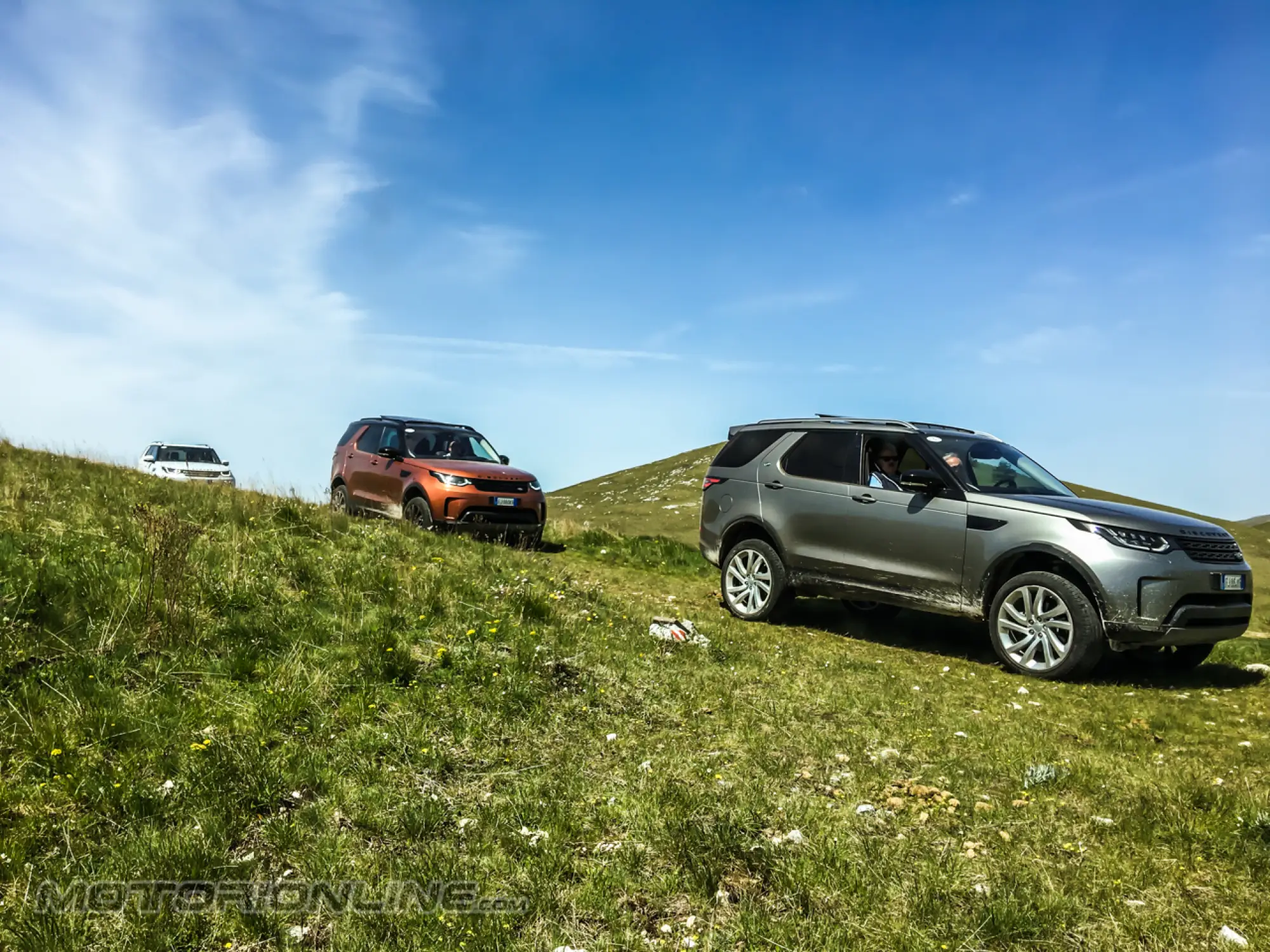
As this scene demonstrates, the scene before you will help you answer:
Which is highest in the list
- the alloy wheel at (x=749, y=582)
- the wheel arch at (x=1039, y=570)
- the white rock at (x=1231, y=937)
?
the wheel arch at (x=1039, y=570)

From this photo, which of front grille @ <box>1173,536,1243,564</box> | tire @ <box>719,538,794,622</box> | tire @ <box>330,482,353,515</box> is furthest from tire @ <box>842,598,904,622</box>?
tire @ <box>330,482,353,515</box>

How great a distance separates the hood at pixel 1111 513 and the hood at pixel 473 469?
A: 7.90 meters

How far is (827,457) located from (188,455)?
845 inches

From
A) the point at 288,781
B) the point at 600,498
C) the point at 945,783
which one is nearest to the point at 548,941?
the point at 288,781

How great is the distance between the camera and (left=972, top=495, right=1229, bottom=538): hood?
781 cm

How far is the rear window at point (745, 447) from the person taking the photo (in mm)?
10664

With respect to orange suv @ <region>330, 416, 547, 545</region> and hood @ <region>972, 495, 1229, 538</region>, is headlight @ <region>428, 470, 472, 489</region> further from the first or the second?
hood @ <region>972, 495, 1229, 538</region>

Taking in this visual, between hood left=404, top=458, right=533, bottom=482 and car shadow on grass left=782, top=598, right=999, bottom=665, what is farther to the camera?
hood left=404, top=458, right=533, bottom=482

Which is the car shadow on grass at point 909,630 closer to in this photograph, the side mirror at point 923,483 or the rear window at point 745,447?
the side mirror at point 923,483

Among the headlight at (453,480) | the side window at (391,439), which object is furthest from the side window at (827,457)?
the side window at (391,439)

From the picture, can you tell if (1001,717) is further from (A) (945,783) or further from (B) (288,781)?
(B) (288,781)

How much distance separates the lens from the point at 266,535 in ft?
29.5

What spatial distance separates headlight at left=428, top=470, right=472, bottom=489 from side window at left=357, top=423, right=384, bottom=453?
2.14 metres

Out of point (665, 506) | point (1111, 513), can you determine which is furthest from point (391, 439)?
point (665, 506)
